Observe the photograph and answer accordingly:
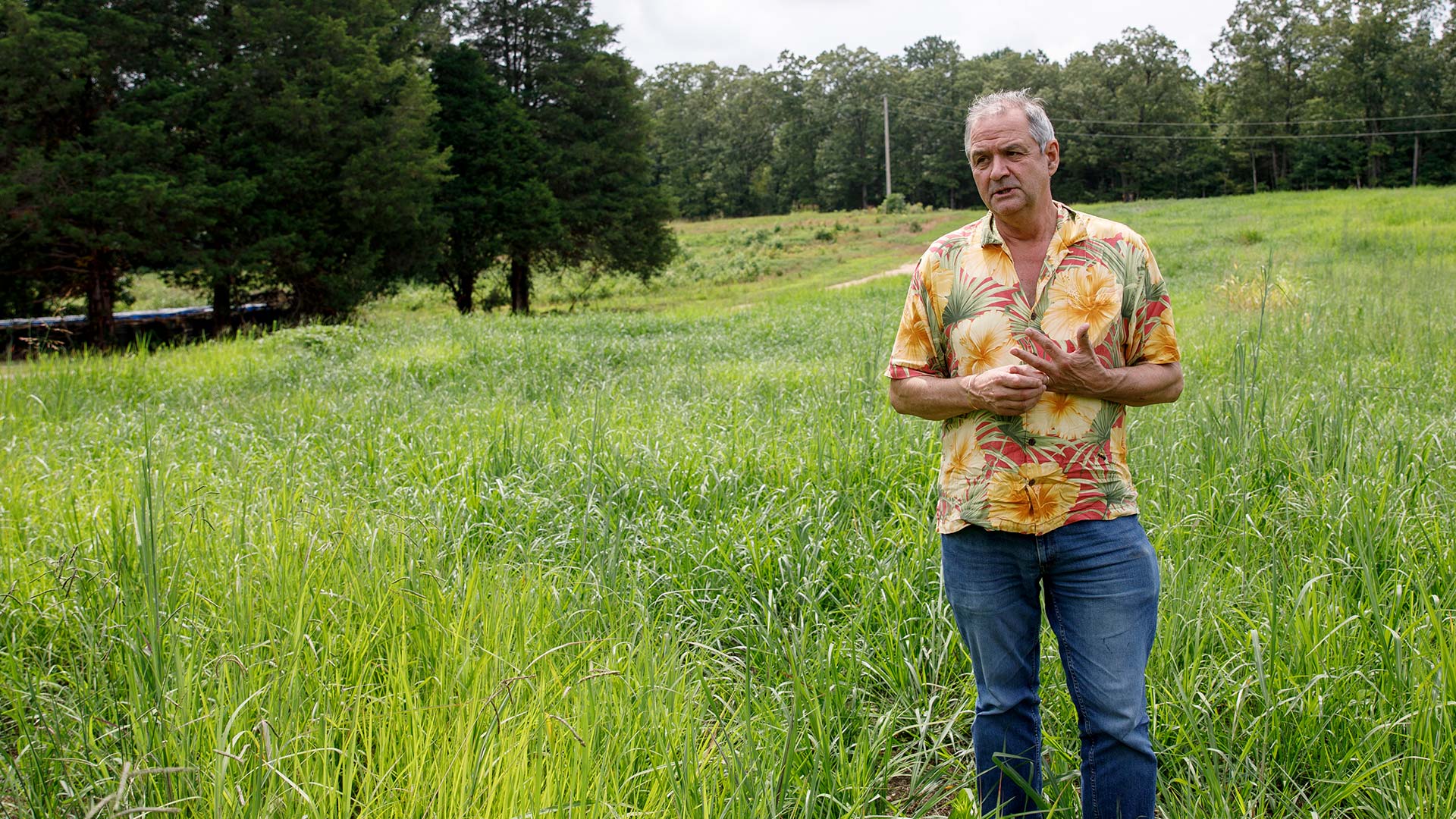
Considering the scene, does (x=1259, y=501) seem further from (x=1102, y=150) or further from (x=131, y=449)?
(x=1102, y=150)

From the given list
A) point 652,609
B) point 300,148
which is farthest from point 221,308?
point 652,609

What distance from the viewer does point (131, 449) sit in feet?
18.4

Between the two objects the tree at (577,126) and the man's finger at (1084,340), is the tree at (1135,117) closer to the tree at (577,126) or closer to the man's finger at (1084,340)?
the tree at (577,126)

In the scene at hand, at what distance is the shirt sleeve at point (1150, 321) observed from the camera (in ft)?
7.35

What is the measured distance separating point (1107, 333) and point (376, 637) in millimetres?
2283

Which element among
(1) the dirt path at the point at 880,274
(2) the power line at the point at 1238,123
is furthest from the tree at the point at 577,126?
(2) the power line at the point at 1238,123

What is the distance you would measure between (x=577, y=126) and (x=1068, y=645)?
1068 inches

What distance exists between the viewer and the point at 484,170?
2514cm

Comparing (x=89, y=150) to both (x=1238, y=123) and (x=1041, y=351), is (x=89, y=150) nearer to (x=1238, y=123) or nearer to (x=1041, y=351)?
(x=1041, y=351)

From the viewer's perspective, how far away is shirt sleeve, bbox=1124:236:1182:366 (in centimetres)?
224

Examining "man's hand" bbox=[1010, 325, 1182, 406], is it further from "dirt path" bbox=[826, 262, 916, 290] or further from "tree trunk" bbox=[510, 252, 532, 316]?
"dirt path" bbox=[826, 262, 916, 290]

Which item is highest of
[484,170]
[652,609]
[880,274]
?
[484,170]

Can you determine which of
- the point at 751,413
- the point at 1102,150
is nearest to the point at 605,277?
the point at 751,413

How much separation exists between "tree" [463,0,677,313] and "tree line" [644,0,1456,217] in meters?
17.1
